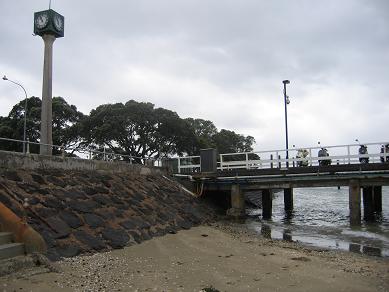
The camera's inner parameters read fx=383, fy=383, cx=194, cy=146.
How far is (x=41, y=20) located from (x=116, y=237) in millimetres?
14735

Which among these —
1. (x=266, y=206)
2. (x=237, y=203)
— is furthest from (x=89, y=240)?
(x=266, y=206)

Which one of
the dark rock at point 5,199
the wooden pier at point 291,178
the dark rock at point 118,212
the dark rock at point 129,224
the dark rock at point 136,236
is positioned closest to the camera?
the dark rock at point 5,199

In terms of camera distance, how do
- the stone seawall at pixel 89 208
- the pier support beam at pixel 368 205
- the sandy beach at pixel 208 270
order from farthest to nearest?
Answer: the pier support beam at pixel 368 205 < the stone seawall at pixel 89 208 < the sandy beach at pixel 208 270

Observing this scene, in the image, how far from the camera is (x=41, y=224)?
1037cm

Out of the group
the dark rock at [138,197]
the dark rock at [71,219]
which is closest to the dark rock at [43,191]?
the dark rock at [71,219]

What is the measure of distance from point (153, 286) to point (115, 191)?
874 centimetres

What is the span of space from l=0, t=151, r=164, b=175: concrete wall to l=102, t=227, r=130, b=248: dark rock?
410 centimetres

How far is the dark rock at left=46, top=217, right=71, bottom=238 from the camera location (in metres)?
10.4

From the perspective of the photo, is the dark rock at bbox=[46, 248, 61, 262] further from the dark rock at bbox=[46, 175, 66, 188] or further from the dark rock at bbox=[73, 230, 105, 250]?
the dark rock at bbox=[46, 175, 66, 188]

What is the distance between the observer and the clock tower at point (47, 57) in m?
20.6

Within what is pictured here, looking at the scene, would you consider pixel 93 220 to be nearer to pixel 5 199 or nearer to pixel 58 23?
pixel 5 199

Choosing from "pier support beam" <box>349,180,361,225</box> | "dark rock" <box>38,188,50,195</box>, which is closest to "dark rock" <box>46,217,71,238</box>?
"dark rock" <box>38,188,50,195</box>

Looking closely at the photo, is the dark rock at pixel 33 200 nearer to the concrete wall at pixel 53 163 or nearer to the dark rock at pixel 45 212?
the dark rock at pixel 45 212

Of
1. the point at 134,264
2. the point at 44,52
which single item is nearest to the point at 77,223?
the point at 134,264
